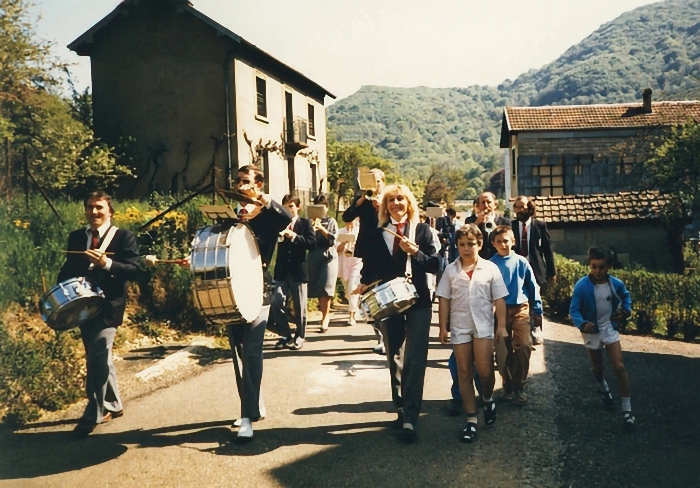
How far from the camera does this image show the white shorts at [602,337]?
17.5ft

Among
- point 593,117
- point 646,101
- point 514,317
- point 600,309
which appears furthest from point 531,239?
point 646,101

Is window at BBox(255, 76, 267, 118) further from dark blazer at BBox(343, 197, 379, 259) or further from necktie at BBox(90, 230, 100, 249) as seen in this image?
dark blazer at BBox(343, 197, 379, 259)

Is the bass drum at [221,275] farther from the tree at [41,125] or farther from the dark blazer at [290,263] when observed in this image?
the dark blazer at [290,263]

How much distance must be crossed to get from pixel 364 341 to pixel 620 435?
4213 millimetres

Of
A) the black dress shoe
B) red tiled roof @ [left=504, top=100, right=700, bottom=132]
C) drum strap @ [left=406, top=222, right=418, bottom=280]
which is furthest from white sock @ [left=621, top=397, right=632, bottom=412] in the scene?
red tiled roof @ [left=504, top=100, right=700, bottom=132]

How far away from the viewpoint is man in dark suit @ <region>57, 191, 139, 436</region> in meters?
5.15

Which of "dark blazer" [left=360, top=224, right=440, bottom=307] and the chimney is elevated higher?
the chimney

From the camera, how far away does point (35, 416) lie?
5410mm

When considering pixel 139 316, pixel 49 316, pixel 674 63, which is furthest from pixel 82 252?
pixel 674 63

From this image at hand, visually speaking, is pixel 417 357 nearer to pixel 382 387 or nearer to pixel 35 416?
pixel 382 387

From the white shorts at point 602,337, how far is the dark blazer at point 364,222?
202 centimetres

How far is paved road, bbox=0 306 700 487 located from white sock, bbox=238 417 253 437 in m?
0.08

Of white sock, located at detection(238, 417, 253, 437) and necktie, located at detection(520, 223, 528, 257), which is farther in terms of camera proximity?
necktie, located at detection(520, 223, 528, 257)

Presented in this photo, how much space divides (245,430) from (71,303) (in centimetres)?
163
